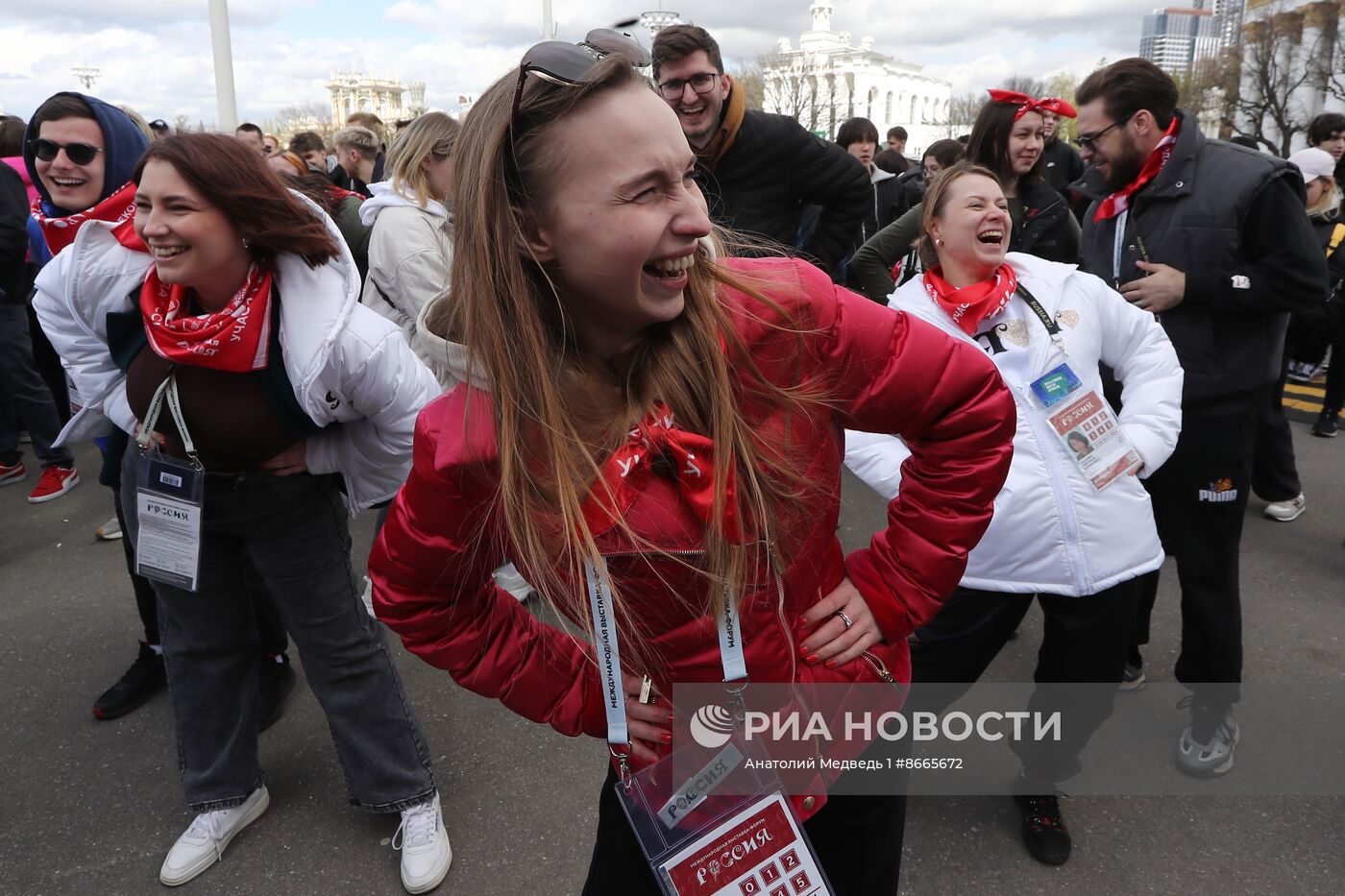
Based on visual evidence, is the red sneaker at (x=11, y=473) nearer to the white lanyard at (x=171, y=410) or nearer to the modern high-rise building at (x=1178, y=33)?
the white lanyard at (x=171, y=410)

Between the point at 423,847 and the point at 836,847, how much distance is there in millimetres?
1472

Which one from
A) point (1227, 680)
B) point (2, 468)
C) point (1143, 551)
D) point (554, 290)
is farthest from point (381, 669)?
point (2, 468)

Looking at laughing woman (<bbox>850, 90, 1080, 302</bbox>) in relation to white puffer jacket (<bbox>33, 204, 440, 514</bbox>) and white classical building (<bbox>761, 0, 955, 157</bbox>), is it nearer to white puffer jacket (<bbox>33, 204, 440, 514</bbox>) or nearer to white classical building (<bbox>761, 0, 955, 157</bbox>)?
white puffer jacket (<bbox>33, 204, 440, 514</bbox>)

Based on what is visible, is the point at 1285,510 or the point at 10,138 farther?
the point at 10,138

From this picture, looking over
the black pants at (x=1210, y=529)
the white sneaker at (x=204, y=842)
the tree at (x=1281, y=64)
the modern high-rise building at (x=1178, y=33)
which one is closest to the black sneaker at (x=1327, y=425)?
the black pants at (x=1210, y=529)

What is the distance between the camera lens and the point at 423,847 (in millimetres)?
2529

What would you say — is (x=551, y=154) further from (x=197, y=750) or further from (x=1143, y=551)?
(x=197, y=750)

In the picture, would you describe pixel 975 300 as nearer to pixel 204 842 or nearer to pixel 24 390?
pixel 204 842

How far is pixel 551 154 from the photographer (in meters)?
1.18

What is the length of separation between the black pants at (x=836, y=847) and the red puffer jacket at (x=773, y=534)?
0.11m

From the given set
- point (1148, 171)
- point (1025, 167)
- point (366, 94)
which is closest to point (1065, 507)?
point (1148, 171)

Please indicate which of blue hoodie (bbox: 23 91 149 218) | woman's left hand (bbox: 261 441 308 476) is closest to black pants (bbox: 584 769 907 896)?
woman's left hand (bbox: 261 441 308 476)

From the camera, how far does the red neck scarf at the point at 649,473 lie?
120 centimetres

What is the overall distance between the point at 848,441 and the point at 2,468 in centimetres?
636
